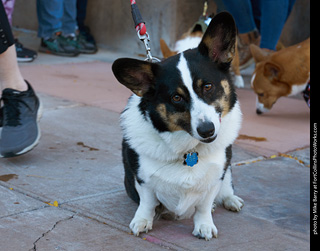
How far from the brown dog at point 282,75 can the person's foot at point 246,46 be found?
1.74 meters

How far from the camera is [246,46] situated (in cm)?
691

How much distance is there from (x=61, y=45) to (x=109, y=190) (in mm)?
5006

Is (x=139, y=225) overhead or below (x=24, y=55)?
overhead

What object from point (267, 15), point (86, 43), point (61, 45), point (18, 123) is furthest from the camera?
point (86, 43)

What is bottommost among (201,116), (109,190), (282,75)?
(282,75)

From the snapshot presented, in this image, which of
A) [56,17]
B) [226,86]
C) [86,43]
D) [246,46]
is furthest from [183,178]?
[86,43]

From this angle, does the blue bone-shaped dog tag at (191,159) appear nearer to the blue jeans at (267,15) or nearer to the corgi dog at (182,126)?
the corgi dog at (182,126)

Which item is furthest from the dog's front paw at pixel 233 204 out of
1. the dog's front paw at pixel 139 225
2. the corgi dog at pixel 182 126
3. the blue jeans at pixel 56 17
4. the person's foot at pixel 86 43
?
the person's foot at pixel 86 43

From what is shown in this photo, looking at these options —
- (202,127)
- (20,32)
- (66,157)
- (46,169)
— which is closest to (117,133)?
(66,157)

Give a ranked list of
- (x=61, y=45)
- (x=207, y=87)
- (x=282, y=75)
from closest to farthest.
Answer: (x=207, y=87) → (x=282, y=75) → (x=61, y=45)

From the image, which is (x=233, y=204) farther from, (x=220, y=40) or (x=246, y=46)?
(x=246, y=46)

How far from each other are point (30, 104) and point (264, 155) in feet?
5.55

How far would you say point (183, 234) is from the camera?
8.16 ft

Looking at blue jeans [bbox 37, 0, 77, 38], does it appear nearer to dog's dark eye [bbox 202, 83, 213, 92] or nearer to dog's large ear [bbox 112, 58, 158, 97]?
dog's large ear [bbox 112, 58, 158, 97]
